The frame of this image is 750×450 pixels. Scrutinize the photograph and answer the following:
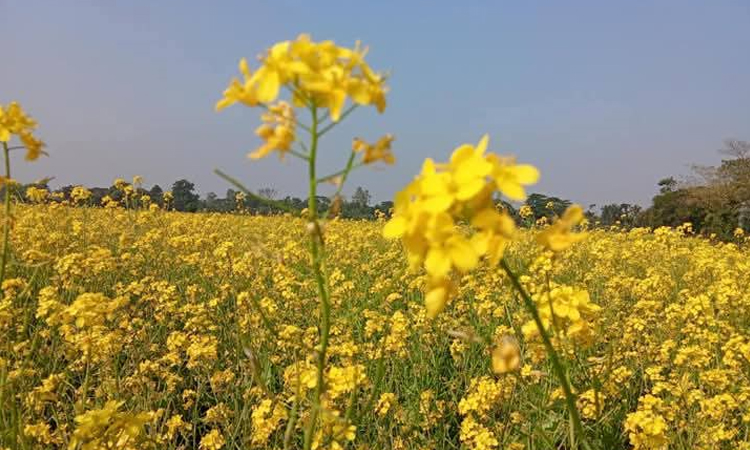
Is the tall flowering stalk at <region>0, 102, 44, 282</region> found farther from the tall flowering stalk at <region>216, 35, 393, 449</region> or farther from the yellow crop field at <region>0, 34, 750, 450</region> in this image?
the tall flowering stalk at <region>216, 35, 393, 449</region>

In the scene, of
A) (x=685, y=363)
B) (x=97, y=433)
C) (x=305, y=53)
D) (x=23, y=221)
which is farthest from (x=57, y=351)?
(x=23, y=221)

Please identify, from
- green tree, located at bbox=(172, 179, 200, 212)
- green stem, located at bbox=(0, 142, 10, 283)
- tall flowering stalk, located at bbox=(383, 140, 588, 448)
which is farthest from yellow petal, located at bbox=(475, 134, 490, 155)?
green tree, located at bbox=(172, 179, 200, 212)

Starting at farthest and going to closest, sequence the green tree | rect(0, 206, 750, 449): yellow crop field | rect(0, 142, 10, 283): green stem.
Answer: the green tree < rect(0, 206, 750, 449): yellow crop field < rect(0, 142, 10, 283): green stem

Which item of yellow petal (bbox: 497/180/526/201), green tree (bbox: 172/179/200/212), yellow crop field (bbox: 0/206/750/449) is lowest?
yellow crop field (bbox: 0/206/750/449)

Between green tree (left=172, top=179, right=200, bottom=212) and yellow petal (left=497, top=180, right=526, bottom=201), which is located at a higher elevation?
green tree (left=172, top=179, right=200, bottom=212)

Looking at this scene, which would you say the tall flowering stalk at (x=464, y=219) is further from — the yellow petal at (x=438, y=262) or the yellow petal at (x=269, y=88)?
the yellow petal at (x=269, y=88)

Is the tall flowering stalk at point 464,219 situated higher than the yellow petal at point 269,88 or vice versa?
the yellow petal at point 269,88

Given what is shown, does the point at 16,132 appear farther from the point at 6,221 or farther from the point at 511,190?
the point at 511,190

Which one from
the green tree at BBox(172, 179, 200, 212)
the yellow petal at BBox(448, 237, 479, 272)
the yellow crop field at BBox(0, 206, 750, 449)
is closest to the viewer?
the yellow petal at BBox(448, 237, 479, 272)

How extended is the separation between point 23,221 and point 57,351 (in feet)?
14.6

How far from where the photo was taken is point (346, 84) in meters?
1.07

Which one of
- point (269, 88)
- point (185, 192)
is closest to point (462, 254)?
point (269, 88)

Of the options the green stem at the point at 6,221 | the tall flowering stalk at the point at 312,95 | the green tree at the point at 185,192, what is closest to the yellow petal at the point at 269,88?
the tall flowering stalk at the point at 312,95

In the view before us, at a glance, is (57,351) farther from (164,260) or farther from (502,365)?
(502,365)
